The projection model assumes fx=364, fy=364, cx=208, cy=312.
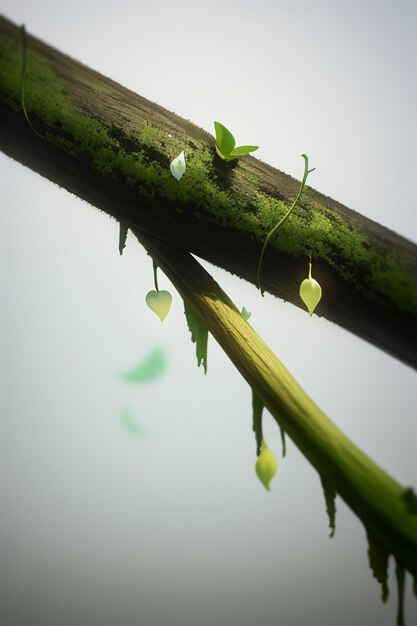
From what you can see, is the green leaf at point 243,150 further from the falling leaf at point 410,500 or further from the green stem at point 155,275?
the falling leaf at point 410,500

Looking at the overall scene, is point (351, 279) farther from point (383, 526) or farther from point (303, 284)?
point (383, 526)

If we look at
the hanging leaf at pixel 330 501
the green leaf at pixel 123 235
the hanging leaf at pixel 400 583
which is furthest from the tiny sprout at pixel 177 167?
the hanging leaf at pixel 400 583

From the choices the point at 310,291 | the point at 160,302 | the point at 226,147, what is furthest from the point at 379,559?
the point at 226,147

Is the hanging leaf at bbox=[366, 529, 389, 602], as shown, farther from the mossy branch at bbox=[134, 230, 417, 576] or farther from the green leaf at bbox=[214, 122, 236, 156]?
the green leaf at bbox=[214, 122, 236, 156]

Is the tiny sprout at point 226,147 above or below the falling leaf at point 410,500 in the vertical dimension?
above

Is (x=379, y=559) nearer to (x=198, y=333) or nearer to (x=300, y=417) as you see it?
(x=300, y=417)

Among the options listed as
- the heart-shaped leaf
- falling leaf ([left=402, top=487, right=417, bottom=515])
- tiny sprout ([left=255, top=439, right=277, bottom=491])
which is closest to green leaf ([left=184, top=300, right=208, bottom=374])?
the heart-shaped leaf
